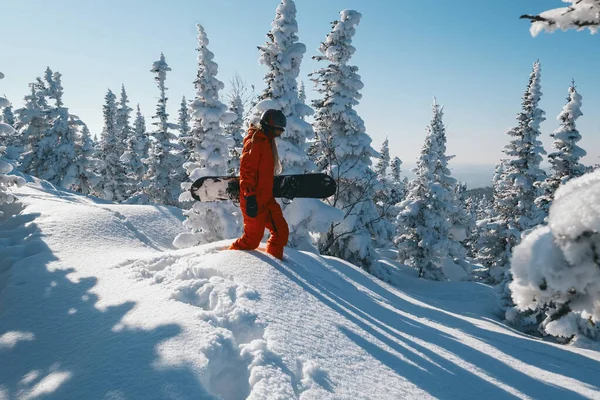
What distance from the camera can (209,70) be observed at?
1540 centimetres

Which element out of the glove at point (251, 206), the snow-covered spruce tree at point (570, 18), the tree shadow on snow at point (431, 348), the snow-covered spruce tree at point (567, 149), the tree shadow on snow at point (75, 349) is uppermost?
the snow-covered spruce tree at point (567, 149)

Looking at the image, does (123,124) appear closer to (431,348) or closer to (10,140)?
(10,140)

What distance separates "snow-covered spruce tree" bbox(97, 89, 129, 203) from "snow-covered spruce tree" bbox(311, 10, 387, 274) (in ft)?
96.4

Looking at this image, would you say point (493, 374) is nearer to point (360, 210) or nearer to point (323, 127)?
point (360, 210)

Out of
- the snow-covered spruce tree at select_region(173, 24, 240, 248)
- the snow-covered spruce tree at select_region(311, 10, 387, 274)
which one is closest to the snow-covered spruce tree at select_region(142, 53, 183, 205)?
the snow-covered spruce tree at select_region(173, 24, 240, 248)

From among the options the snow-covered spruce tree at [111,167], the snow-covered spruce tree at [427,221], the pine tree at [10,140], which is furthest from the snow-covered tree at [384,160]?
→ the pine tree at [10,140]

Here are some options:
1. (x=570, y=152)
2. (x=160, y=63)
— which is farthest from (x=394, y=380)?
(x=160, y=63)

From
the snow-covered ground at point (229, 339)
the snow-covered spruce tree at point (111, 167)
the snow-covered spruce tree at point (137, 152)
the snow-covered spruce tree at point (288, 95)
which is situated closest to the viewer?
the snow-covered ground at point (229, 339)

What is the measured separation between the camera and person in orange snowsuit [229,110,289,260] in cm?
554

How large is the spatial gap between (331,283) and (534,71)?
73.1ft

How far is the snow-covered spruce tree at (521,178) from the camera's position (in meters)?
19.5

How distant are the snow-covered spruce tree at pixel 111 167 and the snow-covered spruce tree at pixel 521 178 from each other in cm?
3650

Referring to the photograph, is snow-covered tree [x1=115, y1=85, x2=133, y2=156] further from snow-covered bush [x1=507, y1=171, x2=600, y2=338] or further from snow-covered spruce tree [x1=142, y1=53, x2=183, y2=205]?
snow-covered bush [x1=507, y1=171, x2=600, y2=338]

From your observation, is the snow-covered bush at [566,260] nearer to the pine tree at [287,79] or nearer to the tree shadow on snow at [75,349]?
the tree shadow on snow at [75,349]
